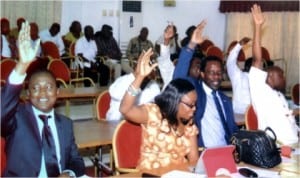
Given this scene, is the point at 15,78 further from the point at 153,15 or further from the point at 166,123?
the point at 153,15

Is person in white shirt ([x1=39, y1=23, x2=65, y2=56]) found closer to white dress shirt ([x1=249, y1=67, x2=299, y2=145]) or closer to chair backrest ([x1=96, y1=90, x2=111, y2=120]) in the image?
chair backrest ([x1=96, y1=90, x2=111, y2=120])

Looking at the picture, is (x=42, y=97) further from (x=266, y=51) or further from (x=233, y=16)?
(x=233, y=16)

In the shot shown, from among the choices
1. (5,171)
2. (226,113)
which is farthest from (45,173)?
(226,113)

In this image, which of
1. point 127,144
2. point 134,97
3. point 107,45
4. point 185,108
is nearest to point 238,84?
point 127,144

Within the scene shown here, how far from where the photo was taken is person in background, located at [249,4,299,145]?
372 centimetres

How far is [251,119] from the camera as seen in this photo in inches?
158

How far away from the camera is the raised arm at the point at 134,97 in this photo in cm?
280

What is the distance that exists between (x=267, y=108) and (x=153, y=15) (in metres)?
8.34

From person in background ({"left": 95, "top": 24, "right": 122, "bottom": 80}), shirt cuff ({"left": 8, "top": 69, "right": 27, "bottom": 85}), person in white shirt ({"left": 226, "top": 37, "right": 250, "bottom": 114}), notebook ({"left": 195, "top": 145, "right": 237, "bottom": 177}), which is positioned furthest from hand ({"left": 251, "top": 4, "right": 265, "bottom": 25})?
person in background ({"left": 95, "top": 24, "right": 122, "bottom": 80})

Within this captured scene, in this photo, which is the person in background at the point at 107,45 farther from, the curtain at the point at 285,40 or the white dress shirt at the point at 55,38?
the curtain at the point at 285,40

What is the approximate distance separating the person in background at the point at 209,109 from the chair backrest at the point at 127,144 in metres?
0.57

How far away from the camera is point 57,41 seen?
10.7 m

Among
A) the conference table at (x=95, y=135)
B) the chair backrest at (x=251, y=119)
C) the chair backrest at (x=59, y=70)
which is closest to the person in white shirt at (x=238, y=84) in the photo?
the chair backrest at (x=251, y=119)

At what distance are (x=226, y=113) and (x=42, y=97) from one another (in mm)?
1594
